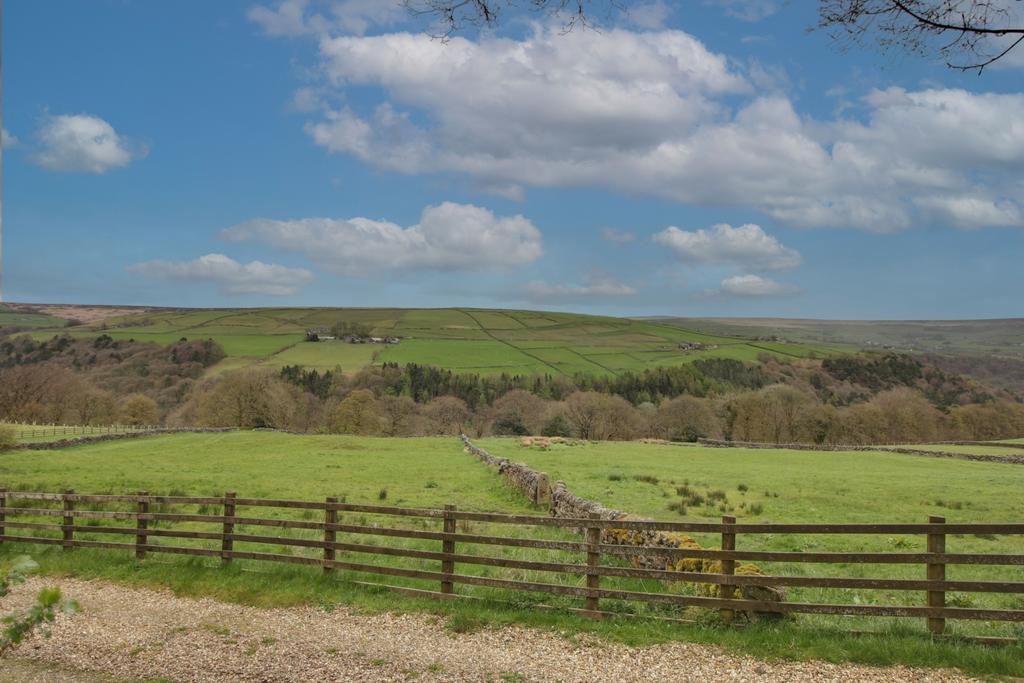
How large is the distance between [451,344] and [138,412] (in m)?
81.0

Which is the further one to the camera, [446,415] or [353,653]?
[446,415]

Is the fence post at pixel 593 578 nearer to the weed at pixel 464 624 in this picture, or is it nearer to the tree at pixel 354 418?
the weed at pixel 464 624

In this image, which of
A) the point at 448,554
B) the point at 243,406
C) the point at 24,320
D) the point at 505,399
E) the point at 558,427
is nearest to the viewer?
the point at 448,554

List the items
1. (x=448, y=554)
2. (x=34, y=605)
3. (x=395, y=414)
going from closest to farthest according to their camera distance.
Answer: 1. (x=34, y=605)
2. (x=448, y=554)
3. (x=395, y=414)

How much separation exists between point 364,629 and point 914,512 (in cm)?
2025

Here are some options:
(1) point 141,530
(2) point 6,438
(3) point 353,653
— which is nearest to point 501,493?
(1) point 141,530

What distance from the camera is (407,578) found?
39.9 feet

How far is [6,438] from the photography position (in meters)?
45.3

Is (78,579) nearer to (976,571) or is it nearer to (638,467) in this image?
(976,571)

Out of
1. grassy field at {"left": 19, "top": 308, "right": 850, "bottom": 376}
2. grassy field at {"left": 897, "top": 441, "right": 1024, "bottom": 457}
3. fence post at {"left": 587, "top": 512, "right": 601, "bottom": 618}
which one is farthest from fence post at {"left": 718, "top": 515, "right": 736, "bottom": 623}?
grassy field at {"left": 19, "top": 308, "right": 850, "bottom": 376}

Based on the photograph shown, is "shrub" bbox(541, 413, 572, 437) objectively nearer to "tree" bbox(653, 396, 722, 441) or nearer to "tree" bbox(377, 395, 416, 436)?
"tree" bbox(653, 396, 722, 441)

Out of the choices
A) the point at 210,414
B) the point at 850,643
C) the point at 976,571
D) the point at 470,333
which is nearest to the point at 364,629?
the point at 850,643

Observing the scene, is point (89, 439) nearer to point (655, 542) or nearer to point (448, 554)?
point (448, 554)

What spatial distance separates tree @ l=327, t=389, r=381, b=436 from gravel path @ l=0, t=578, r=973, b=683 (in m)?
71.9
